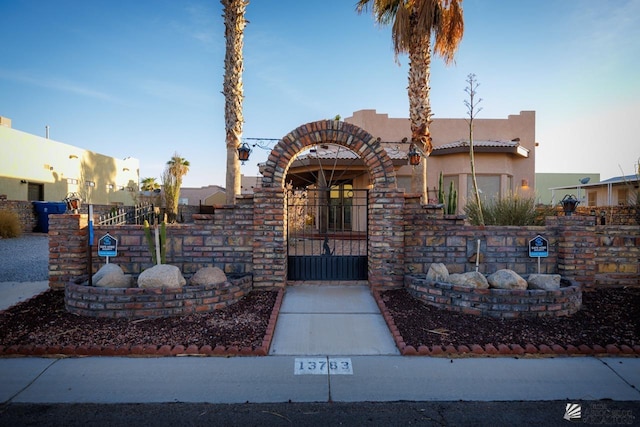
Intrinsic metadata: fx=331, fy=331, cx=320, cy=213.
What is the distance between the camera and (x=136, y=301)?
483 cm

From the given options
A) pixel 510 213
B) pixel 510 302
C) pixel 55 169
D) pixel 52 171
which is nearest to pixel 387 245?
pixel 510 302

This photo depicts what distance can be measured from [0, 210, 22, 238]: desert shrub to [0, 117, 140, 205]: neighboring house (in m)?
2.52

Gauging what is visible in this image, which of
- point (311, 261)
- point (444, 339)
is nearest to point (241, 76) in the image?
point (311, 261)

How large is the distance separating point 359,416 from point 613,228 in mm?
6467

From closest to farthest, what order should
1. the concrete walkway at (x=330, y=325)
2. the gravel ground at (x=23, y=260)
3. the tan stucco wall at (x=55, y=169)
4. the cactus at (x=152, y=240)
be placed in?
the concrete walkway at (x=330, y=325) → the cactus at (x=152, y=240) → the gravel ground at (x=23, y=260) → the tan stucco wall at (x=55, y=169)

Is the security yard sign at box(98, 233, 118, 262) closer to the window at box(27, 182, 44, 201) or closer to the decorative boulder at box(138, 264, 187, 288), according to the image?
the decorative boulder at box(138, 264, 187, 288)

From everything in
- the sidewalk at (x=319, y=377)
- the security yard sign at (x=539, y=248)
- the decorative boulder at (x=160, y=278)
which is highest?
the security yard sign at (x=539, y=248)

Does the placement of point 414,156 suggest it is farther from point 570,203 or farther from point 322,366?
point 322,366

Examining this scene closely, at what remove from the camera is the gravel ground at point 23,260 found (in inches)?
293

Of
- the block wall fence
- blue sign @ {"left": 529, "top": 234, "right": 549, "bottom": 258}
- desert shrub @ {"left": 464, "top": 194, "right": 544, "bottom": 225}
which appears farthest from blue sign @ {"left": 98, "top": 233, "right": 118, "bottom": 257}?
desert shrub @ {"left": 464, "top": 194, "right": 544, "bottom": 225}

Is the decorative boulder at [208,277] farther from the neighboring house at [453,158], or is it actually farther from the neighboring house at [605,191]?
the neighboring house at [605,191]

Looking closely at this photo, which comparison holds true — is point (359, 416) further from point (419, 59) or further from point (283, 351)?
point (419, 59)

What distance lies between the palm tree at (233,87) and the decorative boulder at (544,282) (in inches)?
289

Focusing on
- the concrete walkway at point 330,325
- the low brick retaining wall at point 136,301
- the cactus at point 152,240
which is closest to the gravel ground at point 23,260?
the low brick retaining wall at point 136,301
